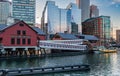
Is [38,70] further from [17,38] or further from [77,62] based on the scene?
[17,38]

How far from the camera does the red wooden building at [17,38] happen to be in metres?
85.5

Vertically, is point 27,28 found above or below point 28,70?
above

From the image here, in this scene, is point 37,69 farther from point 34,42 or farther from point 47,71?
point 34,42

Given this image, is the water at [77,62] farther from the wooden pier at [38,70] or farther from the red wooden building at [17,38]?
the red wooden building at [17,38]

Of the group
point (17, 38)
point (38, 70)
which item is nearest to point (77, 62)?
point (17, 38)

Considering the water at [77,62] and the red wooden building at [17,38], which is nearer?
the water at [77,62]

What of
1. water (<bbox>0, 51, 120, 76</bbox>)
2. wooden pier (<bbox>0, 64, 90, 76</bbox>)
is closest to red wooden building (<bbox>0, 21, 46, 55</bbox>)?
water (<bbox>0, 51, 120, 76</bbox>)

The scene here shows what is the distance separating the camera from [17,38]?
8769 centimetres

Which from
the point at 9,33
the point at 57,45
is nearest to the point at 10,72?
the point at 9,33

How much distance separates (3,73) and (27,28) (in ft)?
172

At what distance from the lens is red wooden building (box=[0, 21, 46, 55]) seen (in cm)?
8550

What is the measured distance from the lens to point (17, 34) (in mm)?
87875

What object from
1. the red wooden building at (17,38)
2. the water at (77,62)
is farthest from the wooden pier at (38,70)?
the red wooden building at (17,38)

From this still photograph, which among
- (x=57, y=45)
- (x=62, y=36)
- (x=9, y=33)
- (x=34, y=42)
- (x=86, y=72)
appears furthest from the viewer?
(x=62, y=36)
